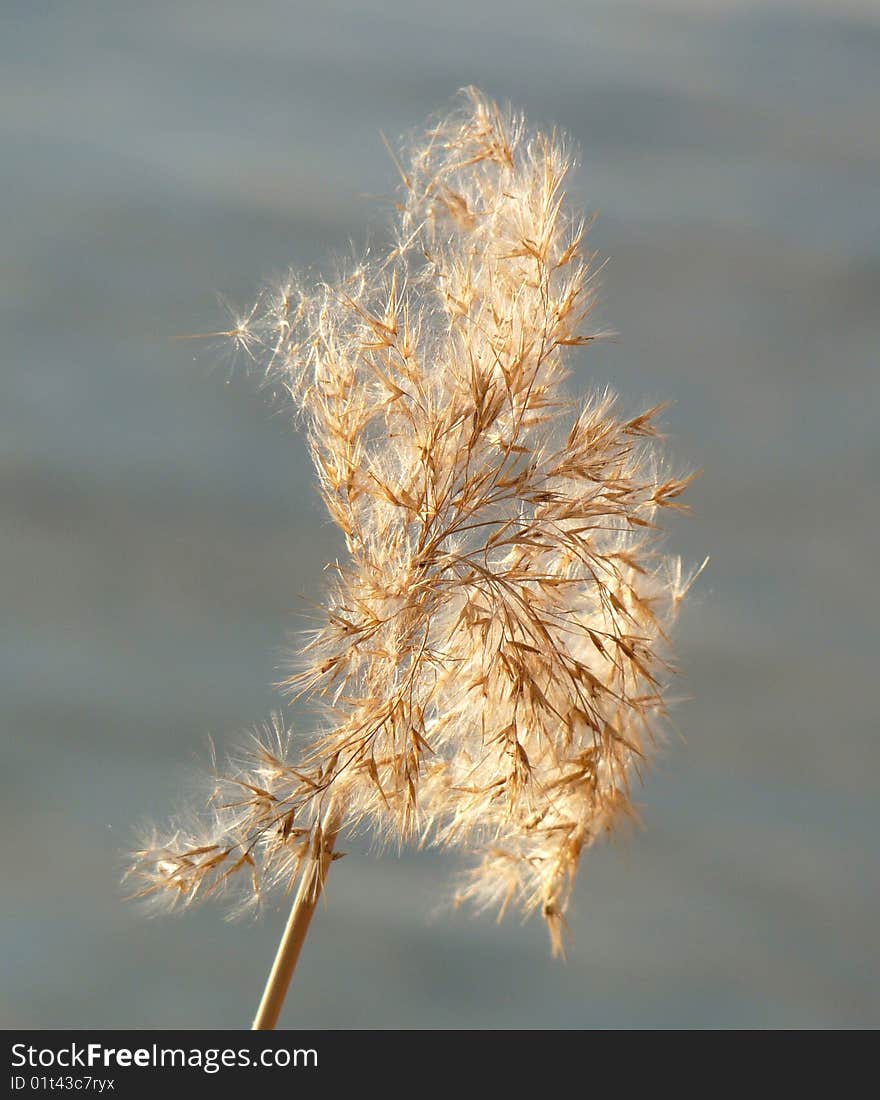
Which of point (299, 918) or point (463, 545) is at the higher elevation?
point (463, 545)

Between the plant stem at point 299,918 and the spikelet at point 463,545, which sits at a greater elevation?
the spikelet at point 463,545

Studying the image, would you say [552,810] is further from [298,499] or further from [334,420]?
[298,499]

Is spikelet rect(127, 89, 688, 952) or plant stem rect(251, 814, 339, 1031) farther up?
spikelet rect(127, 89, 688, 952)

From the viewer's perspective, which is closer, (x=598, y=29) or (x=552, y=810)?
(x=552, y=810)
